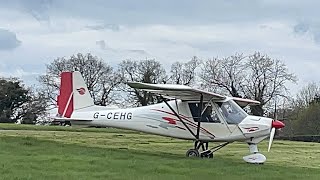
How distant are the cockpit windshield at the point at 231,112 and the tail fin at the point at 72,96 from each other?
6.23 meters

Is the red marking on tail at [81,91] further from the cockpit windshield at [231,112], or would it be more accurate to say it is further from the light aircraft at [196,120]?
the cockpit windshield at [231,112]

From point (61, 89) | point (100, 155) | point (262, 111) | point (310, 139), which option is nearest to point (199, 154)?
point (100, 155)

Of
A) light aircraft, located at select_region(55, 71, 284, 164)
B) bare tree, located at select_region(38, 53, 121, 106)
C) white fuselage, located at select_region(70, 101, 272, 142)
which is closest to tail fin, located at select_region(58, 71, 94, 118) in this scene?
white fuselage, located at select_region(70, 101, 272, 142)

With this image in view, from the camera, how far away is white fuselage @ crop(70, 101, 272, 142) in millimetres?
22594

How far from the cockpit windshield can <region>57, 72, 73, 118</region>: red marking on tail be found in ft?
22.6

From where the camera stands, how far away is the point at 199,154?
2272 centimetres

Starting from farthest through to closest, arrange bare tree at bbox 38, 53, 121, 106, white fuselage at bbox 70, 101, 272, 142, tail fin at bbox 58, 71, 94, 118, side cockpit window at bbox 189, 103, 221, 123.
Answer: bare tree at bbox 38, 53, 121, 106 < tail fin at bbox 58, 71, 94, 118 < side cockpit window at bbox 189, 103, 221, 123 < white fuselage at bbox 70, 101, 272, 142

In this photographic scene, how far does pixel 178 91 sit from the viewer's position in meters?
22.0

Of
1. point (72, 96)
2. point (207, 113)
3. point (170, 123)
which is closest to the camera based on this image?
point (207, 113)

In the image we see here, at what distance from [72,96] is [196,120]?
6019mm

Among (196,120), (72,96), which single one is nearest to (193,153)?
(196,120)

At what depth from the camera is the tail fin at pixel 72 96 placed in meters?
26.2

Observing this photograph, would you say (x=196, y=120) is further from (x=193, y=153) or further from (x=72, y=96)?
(x=72, y=96)

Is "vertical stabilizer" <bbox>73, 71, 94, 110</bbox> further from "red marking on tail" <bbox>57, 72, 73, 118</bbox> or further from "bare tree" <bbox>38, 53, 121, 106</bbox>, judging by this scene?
"bare tree" <bbox>38, 53, 121, 106</bbox>
